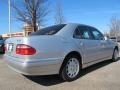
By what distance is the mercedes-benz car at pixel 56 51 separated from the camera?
4.43 metres

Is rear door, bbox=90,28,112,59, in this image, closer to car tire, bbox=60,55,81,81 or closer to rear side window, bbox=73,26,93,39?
rear side window, bbox=73,26,93,39

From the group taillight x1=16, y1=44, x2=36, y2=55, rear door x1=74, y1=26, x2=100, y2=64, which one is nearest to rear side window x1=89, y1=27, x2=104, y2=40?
rear door x1=74, y1=26, x2=100, y2=64

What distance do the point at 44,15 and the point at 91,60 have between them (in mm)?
14550

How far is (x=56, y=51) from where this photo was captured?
4.72m

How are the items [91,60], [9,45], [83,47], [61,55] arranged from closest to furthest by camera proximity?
[61,55] → [9,45] → [83,47] → [91,60]

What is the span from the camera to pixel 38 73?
452 cm

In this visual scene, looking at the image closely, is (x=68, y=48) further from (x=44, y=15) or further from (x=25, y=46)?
(x=44, y=15)

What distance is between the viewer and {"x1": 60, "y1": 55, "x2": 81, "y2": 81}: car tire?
5066 mm

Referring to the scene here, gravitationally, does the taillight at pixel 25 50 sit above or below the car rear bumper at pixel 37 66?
above

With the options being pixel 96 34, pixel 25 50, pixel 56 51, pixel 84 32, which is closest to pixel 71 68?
pixel 56 51

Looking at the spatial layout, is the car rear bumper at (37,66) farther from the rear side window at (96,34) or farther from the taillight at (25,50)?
the rear side window at (96,34)

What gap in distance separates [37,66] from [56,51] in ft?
1.97

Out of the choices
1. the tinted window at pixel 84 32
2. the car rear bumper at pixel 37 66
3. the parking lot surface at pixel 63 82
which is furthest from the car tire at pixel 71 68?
the tinted window at pixel 84 32

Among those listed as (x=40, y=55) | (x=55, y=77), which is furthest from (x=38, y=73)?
(x=55, y=77)
